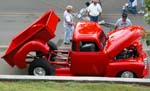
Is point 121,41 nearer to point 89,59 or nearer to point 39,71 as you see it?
point 89,59

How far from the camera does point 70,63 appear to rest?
12.9m

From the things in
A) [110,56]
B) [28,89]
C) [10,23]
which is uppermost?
[10,23]

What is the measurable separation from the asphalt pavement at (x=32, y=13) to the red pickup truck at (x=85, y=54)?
3197 millimetres

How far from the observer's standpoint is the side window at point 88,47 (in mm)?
12438

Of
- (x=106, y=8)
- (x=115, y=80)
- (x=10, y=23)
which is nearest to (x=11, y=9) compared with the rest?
(x=10, y=23)

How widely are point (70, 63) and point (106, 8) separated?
37.0 ft

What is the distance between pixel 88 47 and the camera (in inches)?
490

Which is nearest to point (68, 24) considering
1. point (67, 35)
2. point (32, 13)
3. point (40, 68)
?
point (67, 35)

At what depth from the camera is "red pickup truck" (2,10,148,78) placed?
12.4 m

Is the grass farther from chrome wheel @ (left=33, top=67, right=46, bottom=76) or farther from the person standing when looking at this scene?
the person standing

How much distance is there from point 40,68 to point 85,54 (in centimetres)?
142

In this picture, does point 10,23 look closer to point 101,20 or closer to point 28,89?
point 101,20

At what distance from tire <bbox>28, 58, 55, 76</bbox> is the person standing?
13.0ft

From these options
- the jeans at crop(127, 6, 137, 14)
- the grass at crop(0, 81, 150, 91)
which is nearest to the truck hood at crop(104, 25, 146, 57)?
the grass at crop(0, 81, 150, 91)
